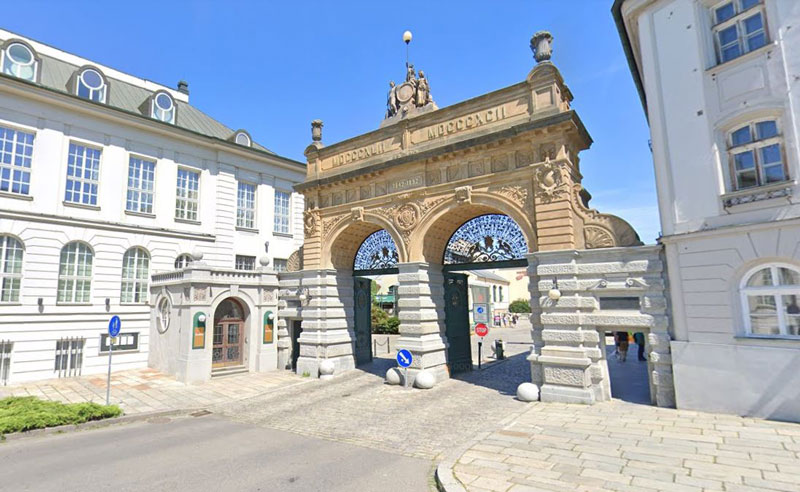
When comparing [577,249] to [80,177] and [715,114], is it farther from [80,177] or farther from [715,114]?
[80,177]

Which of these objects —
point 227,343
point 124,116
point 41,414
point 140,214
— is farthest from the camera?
point 140,214

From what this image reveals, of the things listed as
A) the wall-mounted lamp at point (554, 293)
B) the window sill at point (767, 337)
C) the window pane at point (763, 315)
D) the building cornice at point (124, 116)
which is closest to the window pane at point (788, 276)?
the window pane at point (763, 315)

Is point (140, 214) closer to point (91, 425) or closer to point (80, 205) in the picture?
point (80, 205)

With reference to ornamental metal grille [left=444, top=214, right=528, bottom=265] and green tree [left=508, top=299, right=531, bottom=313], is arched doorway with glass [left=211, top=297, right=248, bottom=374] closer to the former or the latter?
ornamental metal grille [left=444, top=214, right=528, bottom=265]

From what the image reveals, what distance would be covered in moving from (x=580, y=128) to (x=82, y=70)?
68.9ft

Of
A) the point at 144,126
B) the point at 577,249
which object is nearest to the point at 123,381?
the point at 144,126

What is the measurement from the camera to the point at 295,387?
14312mm

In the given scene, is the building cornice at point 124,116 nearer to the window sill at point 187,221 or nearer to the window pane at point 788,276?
the window sill at point 187,221

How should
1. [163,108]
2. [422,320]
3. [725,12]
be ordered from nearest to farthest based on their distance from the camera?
[725,12], [422,320], [163,108]

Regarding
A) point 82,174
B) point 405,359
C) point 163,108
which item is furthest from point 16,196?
point 405,359

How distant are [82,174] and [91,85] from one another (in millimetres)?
4409

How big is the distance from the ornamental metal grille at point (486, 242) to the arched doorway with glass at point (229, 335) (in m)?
8.85

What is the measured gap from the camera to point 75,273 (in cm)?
1708

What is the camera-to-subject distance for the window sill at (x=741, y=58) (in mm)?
8685
